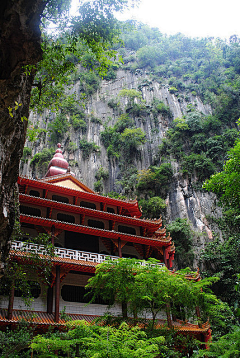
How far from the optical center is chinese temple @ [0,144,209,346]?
16359 millimetres

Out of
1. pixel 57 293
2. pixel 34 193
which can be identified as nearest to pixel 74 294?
pixel 57 293

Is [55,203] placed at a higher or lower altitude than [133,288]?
higher

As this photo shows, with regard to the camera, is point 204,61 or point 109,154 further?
point 204,61

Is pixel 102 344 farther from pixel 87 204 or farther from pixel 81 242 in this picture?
pixel 87 204

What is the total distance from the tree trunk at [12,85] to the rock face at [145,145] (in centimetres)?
2692

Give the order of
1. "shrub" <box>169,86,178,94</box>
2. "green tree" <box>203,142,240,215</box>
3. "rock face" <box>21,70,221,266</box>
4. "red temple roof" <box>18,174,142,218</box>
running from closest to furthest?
"green tree" <box>203,142,240,215</box>, "red temple roof" <box>18,174,142,218</box>, "rock face" <box>21,70,221,266</box>, "shrub" <box>169,86,178,94</box>

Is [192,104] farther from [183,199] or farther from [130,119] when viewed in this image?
[183,199]

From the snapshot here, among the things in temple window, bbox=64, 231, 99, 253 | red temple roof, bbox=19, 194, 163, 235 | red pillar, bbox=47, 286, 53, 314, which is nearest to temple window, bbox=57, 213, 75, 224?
red temple roof, bbox=19, 194, 163, 235

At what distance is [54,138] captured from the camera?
48.5 metres

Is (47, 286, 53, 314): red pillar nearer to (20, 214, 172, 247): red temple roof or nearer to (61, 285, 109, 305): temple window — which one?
(61, 285, 109, 305): temple window

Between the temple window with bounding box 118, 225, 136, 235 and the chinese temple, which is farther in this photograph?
the temple window with bounding box 118, 225, 136, 235

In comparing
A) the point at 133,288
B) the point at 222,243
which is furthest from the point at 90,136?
the point at 133,288

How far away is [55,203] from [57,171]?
7.78 metres

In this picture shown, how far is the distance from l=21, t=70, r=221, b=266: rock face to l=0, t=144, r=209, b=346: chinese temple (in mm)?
11282
